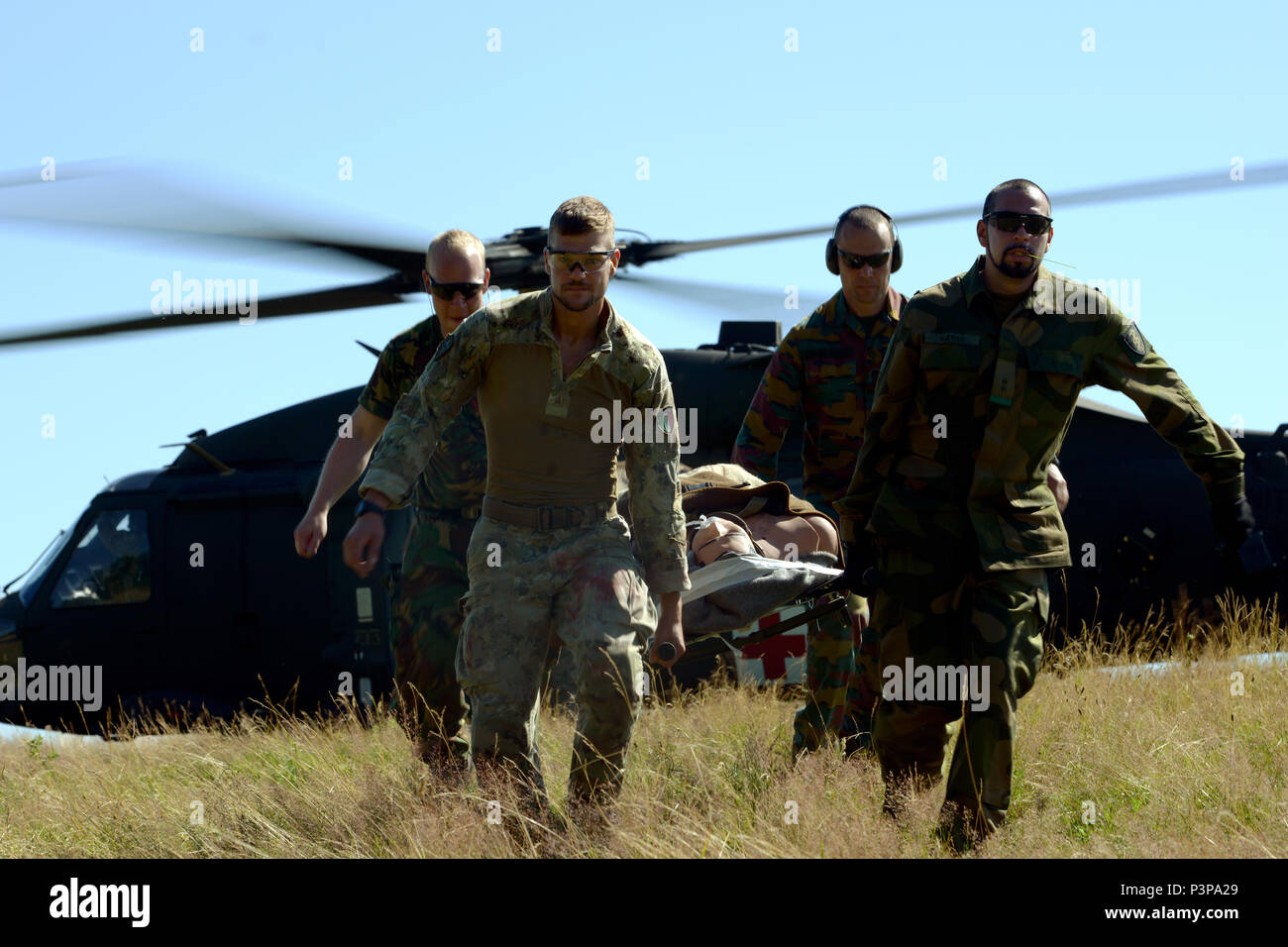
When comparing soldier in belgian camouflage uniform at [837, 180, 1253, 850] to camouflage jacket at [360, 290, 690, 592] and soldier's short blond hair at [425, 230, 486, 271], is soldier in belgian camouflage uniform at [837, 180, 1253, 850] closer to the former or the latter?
camouflage jacket at [360, 290, 690, 592]

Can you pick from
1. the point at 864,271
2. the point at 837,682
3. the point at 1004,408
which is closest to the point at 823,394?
the point at 864,271

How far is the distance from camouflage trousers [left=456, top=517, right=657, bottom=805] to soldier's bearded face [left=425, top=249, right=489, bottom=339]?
1197 mm

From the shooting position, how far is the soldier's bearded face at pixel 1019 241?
4.33 meters

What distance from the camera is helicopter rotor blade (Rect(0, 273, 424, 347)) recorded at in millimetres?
6488

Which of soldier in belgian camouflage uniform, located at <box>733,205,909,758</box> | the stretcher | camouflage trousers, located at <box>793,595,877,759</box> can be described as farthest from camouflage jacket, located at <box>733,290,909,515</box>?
camouflage trousers, located at <box>793,595,877,759</box>

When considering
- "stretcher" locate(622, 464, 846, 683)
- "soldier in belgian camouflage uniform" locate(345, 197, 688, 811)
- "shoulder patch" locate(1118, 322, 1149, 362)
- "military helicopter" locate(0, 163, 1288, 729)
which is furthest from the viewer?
"military helicopter" locate(0, 163, 1288, 729)

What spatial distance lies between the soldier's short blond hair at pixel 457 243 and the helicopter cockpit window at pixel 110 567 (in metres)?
5.02

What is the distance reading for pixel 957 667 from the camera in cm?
444

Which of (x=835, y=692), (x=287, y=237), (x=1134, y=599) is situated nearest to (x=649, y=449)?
(x=835, y=692)

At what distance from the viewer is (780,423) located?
589 cm

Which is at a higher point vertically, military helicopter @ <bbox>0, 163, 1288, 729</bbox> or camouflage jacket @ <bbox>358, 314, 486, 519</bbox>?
camouflage jacket @ <bbox>358, 314, 486, 519</bbox>

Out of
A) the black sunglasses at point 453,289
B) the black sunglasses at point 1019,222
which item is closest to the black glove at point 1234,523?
the black sunglasses at point 1019,222

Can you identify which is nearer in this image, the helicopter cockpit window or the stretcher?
Answer: the stretcher
